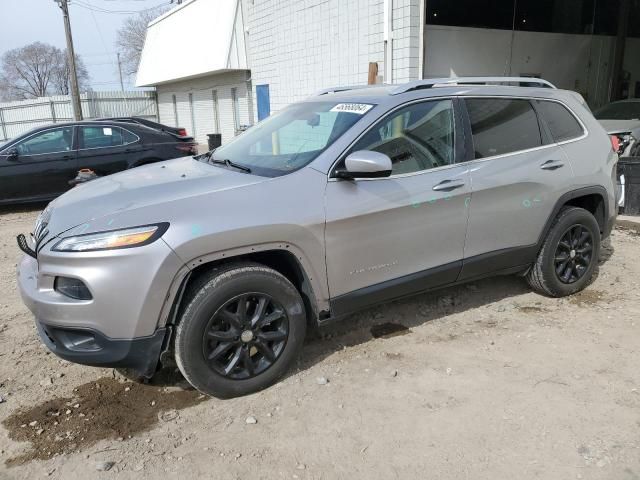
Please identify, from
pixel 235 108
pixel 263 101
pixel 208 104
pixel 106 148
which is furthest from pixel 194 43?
pixel 106 148

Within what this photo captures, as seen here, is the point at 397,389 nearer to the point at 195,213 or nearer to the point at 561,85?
the point at 195,213

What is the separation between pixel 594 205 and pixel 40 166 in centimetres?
838

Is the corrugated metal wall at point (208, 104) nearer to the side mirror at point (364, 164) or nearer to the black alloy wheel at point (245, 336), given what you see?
the side mirror at point (364, 164)

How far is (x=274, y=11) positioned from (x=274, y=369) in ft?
40.3

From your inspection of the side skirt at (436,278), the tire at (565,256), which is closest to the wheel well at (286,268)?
the side skirt at (436,278)

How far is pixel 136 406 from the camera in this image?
327 centimetres

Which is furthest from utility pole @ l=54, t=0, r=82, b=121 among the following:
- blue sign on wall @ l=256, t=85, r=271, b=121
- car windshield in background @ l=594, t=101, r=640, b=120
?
car windshield in background @ l=594, t=101, r=640, b=120

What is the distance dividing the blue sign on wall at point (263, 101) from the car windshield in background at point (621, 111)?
317 inches

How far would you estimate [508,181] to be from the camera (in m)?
4.05

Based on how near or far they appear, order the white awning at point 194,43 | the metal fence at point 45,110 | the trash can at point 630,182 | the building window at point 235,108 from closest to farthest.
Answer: the trash can at point 630,182 → the white awning at point 194,43 → the building window at point 235,108 → the metal fence at point 45,110

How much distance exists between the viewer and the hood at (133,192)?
3.03m

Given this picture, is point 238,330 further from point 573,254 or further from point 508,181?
point 573,254

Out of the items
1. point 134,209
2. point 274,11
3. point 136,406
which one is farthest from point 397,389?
point 274,11

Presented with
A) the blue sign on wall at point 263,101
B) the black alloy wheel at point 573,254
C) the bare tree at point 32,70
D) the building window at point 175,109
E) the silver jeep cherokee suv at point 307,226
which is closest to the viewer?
the silver jeep cherokee suv at point 307,226
